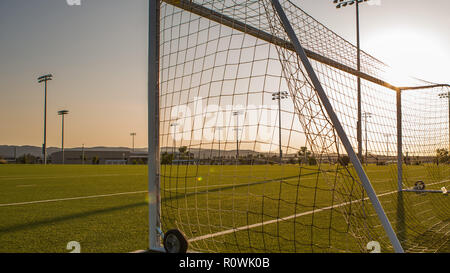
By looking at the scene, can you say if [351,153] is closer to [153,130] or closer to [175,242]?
[175,242]

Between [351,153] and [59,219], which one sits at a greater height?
[351,153]

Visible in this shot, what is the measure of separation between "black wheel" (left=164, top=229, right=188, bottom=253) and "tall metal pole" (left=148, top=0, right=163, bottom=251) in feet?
0.83

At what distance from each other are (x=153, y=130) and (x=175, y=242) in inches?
46.4

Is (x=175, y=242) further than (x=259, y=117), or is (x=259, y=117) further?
(x=259, y=117)

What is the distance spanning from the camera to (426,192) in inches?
371

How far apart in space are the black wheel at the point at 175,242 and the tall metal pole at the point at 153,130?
25cm

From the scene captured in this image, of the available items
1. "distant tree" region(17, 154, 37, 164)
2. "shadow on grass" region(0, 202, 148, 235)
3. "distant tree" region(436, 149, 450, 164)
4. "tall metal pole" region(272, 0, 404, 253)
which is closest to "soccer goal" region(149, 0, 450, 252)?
"tall metal pole" region(272, 0, 404, 253)

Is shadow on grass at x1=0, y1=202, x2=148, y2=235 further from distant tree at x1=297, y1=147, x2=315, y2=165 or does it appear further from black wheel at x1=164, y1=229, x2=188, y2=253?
distant tree at x1=297, y1=147, x2=315, y2=165

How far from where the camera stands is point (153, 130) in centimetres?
365

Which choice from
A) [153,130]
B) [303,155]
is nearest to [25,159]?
[153,130]

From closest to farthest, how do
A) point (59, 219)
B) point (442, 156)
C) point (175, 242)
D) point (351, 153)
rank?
1. point (351, 153)
2. point (175, 242)
3. point (59, 219)
4. point (442, 156)

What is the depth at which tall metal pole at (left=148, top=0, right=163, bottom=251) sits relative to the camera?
3.51 meters
